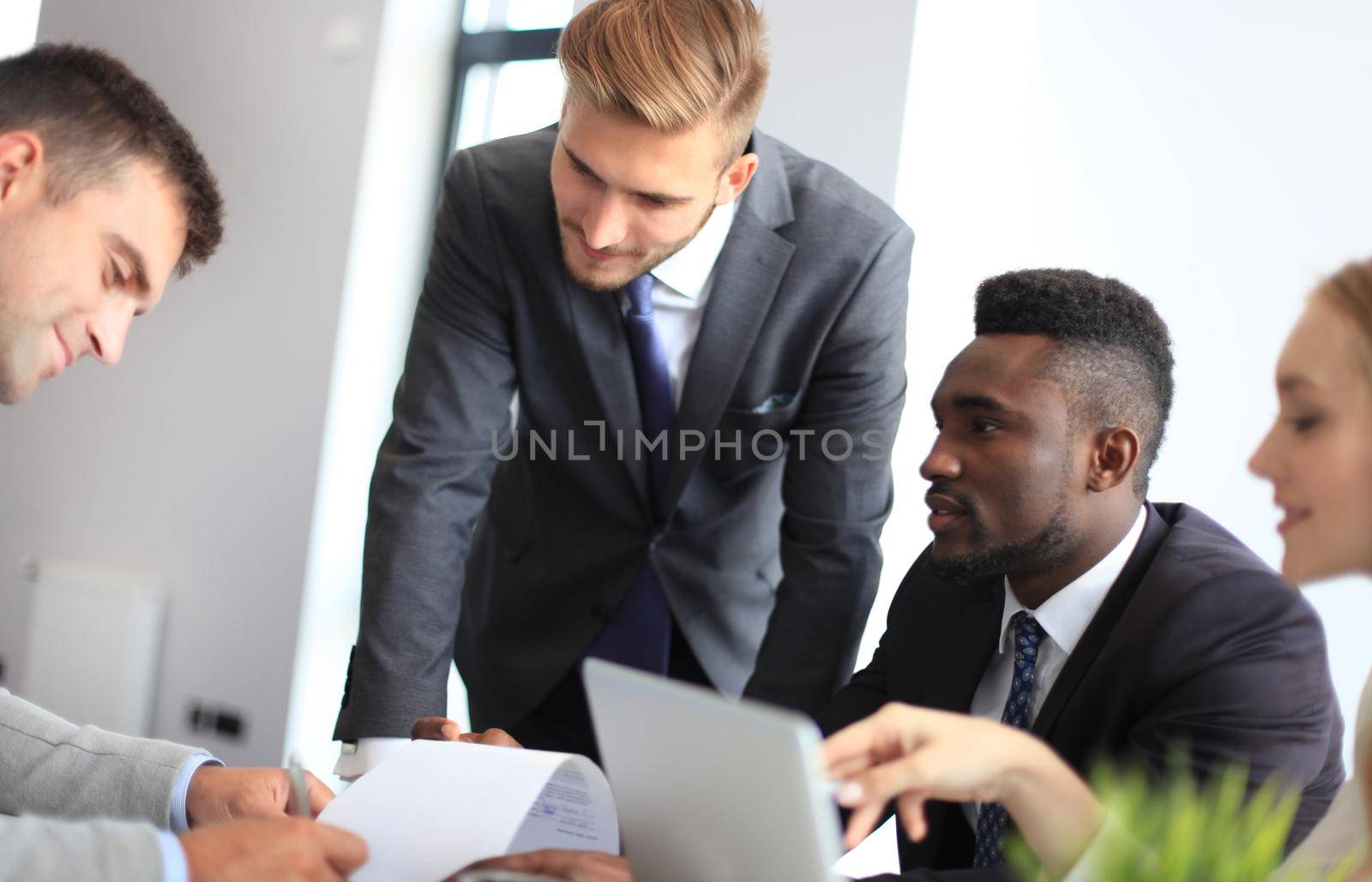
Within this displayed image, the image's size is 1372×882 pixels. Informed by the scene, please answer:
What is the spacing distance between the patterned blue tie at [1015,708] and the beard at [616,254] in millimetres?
724

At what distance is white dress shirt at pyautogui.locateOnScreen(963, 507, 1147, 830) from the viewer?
5.46 ft

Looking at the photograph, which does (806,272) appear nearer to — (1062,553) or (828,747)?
(1062,553)

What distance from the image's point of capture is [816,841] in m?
0.82

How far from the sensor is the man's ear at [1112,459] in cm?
171

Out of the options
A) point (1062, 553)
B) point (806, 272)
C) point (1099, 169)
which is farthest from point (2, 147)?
point (1099, 169)

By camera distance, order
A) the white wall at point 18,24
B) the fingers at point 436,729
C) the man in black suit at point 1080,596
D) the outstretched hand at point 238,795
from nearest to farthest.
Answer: the outstretched hand at point 238,795 → the man in black suit at point 1080,596 → the fingers at point 436,729 → the white wall at point 18,24

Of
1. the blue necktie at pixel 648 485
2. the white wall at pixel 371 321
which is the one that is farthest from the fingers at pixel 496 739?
the white wall at pixel 371 321

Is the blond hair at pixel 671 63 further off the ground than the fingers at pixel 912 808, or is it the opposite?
the blond hair at pixel 671 63

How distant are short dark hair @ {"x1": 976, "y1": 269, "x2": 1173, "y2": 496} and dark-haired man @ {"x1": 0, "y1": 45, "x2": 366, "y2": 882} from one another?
106 cm

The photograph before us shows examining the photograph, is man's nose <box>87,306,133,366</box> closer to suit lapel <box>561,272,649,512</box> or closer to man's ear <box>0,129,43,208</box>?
man's ear <box>0,129,43,208</box>

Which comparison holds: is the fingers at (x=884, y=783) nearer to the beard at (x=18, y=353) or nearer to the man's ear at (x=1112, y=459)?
the man's ear at (x=1112, y=459)

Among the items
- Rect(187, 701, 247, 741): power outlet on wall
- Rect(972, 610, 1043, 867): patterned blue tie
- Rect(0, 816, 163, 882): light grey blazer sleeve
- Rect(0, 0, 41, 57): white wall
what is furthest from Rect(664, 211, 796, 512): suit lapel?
Rect(0, 0, 41, 57): white wall

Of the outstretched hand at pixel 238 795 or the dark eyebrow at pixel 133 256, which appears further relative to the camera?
the dark eyebrow at pixel 133 256

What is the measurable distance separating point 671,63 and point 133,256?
2.46 ft
